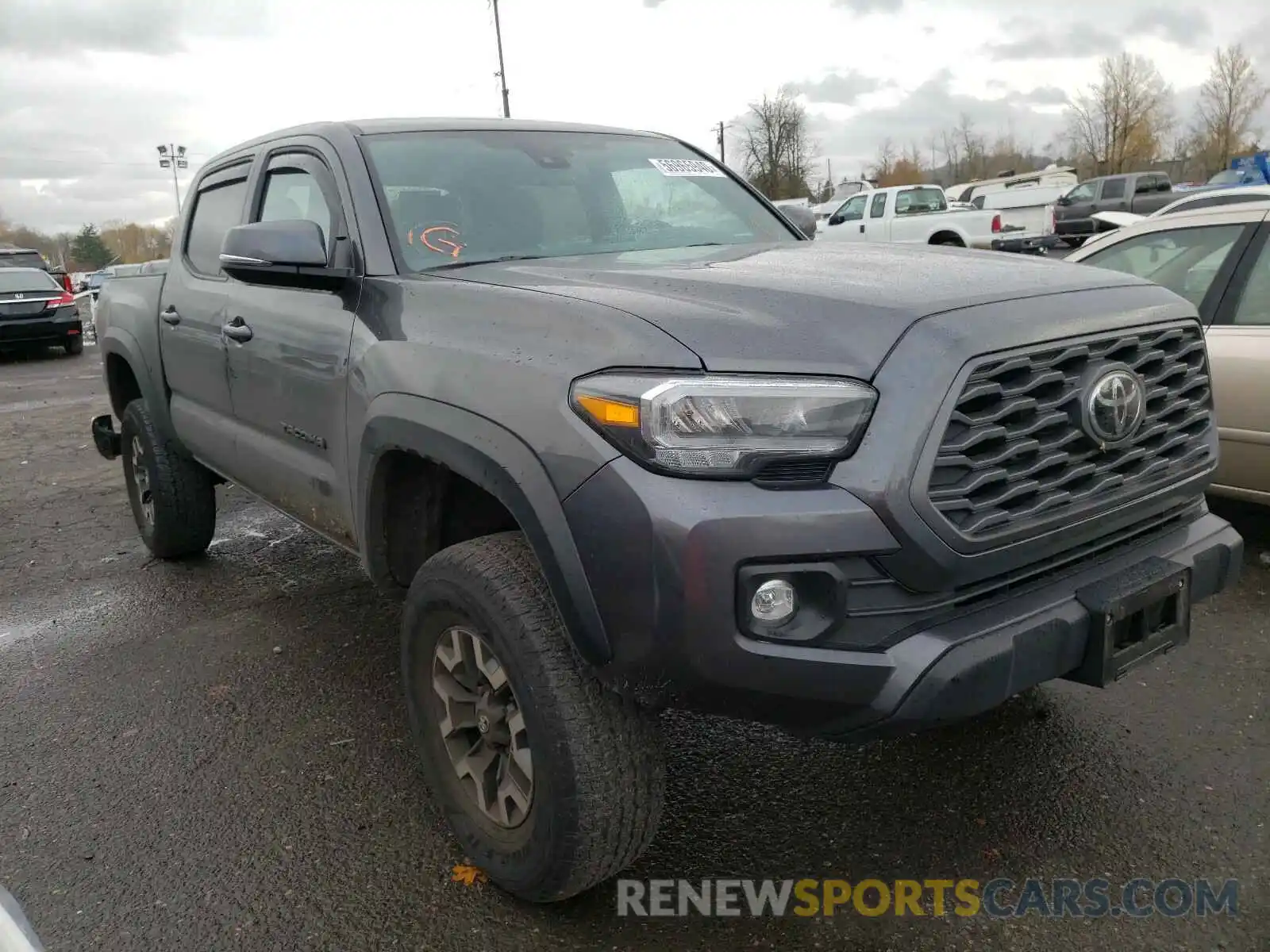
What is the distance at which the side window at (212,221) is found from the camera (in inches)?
161

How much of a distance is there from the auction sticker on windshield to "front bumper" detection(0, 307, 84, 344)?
1671 centimetres

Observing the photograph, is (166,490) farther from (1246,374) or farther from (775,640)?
(1246,374)

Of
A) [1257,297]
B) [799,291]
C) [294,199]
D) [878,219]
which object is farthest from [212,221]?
[878,219]

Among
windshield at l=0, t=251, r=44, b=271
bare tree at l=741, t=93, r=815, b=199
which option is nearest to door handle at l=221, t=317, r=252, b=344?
windshield at l=0, t=251, r=44, b=271

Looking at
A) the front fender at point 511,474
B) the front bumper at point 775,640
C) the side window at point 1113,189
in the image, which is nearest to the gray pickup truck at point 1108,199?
the side window at point 1113,189

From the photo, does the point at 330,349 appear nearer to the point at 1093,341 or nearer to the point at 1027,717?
the point at 1093,341

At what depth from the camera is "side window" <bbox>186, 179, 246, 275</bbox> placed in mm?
4086

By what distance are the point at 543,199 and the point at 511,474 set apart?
4.67 feet

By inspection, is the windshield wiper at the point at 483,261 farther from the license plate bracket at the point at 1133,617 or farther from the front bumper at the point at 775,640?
the license plate bracket at the point at 1133,617

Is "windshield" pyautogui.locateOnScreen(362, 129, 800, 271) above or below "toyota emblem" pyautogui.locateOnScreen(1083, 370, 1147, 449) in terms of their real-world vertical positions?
above

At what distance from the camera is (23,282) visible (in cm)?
1730

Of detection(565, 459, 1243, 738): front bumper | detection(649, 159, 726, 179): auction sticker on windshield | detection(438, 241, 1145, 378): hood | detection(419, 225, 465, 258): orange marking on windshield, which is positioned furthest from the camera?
detection(649, 159, 726, 179): auction sticker on windshield

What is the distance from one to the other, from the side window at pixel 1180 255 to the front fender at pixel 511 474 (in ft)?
11.1

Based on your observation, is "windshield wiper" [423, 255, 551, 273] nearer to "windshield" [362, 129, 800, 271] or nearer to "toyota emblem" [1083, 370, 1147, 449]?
"windshield" [362, 129, 800, 271]
